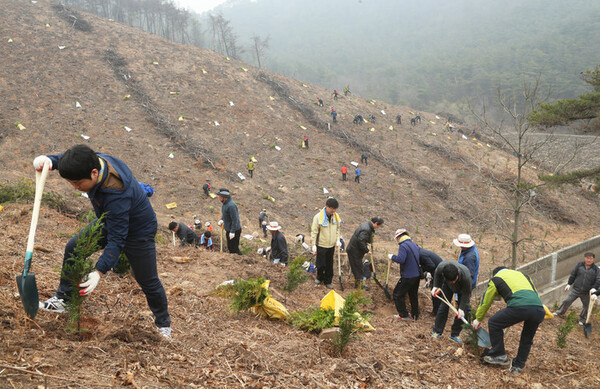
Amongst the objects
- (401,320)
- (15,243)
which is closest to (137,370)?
(15,243)

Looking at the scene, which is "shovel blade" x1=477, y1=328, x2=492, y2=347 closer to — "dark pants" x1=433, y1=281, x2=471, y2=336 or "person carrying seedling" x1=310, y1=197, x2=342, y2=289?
"dark pants" x1=433, y1=281, x2=471, y2=336

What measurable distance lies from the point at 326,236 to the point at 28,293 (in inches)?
184

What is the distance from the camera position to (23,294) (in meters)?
2.43

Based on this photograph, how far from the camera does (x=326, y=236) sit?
6492 mm

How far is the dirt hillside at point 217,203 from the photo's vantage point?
2.77 metres

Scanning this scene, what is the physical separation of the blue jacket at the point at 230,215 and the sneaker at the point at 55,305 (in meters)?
4.41

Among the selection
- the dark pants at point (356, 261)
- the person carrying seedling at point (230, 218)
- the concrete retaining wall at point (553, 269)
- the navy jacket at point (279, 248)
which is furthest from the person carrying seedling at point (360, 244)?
the concrete retaining wall at point (553, 269)

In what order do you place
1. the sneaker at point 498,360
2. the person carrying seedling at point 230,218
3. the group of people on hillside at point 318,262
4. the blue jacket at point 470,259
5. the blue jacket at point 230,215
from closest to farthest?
the group of people on hillside at point 318,262 → the sneaker at point 498,360 → the blue jacket at point 470,259 → the person carrying seedling at point 230,218 → the blue jacket at point 230,215

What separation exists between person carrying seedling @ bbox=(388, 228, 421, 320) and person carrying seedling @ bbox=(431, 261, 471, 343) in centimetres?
53

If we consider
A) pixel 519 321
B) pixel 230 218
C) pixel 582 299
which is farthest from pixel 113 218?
pixel 582 299

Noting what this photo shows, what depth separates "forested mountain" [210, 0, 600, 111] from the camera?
58.4 m

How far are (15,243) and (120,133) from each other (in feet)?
46.6

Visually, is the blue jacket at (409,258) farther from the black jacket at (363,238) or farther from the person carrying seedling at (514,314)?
the person carrying seedling at (514,314)

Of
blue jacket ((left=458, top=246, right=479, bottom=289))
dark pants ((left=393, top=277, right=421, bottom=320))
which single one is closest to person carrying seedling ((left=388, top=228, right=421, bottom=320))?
dark pants ((left=393, top=277, right=421, bottom=320))
